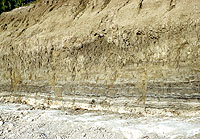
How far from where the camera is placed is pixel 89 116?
14.6ft

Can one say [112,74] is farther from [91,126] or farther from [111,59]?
[91,126]

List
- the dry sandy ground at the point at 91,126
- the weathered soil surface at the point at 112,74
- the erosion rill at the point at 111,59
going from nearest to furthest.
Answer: the dry sandy ground at the point at 91,126, the weathered soil surface at the point at 112,74, the erosion rill at the point at 111,59

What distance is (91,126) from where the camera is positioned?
3.90m

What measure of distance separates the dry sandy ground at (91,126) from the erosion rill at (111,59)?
1.27 feet

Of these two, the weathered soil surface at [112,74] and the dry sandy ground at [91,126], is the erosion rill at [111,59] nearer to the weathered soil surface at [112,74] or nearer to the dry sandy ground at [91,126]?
the weathered soil surface at [112,74]

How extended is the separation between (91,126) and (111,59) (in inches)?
64.8

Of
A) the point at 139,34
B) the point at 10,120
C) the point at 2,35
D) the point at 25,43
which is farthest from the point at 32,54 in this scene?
the point at 139,34

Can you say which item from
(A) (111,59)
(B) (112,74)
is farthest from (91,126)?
(A) (111,59)

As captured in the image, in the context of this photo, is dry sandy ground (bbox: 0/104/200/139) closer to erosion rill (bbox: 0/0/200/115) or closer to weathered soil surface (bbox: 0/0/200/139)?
weathered soil surface (bbox: 0/0/200/139)

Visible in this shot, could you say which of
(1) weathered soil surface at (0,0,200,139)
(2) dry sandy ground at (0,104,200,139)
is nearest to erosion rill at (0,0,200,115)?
(1) weathered soil surface at (0,0,200,139)

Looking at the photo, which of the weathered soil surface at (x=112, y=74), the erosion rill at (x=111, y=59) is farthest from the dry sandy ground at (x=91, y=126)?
the erosion rill at (x=111, y=59)

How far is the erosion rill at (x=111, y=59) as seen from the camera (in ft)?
12.7

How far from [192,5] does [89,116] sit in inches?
123

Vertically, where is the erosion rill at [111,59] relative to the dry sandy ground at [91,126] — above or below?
above
